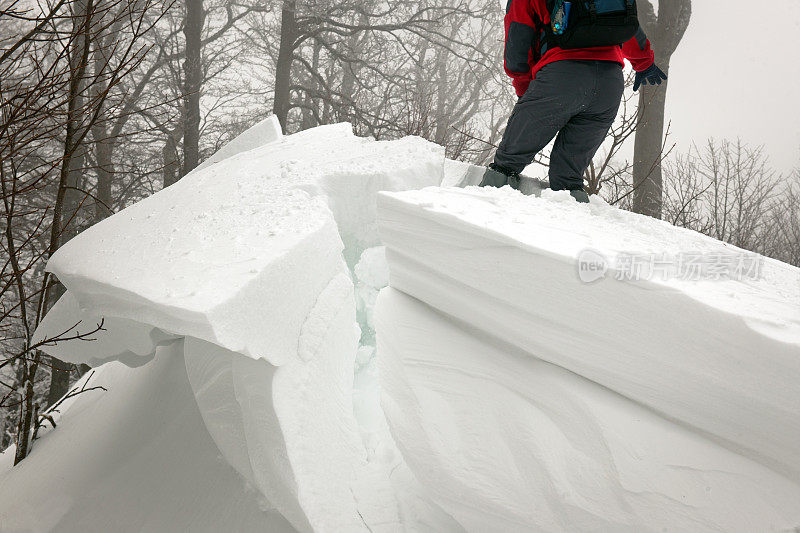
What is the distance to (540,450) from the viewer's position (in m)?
1.52

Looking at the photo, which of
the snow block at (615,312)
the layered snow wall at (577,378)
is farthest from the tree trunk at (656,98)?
the layered snow wall at (577,378)

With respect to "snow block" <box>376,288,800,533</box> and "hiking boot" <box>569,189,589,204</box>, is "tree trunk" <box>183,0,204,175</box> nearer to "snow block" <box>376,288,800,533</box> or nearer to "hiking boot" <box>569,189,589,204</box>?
"hiking boot" <box>569,189,589,204</box>

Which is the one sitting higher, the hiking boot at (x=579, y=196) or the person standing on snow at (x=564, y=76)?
the person standing on snow at (x=564, y=76)

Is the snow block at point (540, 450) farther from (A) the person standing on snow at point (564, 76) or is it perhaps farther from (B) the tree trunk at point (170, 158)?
(B) the tree trunk at point (170, 158)

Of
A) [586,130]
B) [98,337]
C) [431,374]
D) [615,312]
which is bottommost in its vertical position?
[98,337]

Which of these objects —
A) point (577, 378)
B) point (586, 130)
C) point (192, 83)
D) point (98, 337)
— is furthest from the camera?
point (192, 83)

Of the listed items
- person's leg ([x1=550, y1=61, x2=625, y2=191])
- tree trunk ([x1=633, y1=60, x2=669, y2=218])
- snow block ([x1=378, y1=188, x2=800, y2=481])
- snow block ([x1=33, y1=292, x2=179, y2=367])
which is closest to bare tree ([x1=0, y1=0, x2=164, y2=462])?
snow block ([x1=33, y1=292, x2=179, y2=367])

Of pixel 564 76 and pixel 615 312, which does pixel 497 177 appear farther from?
pixel 615 312

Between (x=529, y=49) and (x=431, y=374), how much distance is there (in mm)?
1861

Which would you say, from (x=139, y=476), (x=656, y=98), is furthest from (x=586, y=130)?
(x=656, y=98)

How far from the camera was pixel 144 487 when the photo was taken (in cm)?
221

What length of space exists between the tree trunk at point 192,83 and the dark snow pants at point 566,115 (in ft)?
21.1

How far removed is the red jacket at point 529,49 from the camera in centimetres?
258

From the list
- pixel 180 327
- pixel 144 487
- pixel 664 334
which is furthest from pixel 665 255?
pixel 144 487
